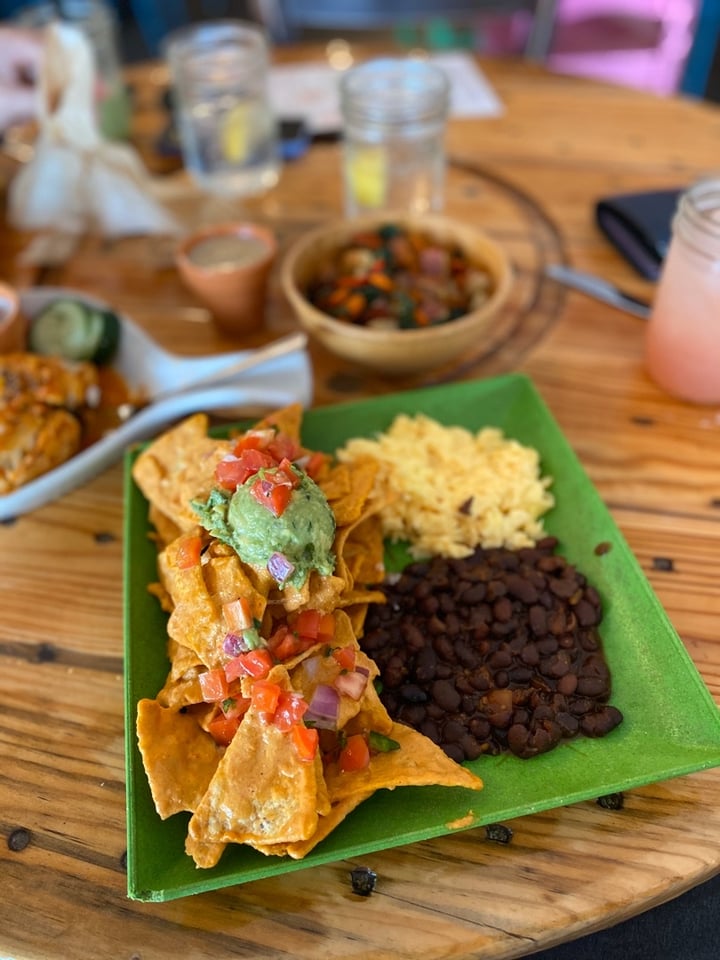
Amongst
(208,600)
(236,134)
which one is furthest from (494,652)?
(236,134)

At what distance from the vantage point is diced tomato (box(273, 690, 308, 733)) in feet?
3.80

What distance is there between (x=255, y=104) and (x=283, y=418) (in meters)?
1.50

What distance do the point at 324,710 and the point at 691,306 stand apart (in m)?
1.25

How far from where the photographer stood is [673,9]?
229 inches

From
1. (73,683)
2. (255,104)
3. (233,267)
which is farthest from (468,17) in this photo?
(73,683)

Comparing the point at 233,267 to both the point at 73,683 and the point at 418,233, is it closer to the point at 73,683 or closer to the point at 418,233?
the point at 418,233

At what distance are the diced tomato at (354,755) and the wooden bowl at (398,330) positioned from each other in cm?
93

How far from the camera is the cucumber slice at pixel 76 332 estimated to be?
77.2 inches

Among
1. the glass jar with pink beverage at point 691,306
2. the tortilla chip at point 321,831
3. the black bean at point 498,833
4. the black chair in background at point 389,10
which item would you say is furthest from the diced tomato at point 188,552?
the black chair in background at point 389,10

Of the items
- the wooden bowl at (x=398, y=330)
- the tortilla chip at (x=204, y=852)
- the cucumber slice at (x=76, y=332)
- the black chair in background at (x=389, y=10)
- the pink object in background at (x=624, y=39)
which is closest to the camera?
the tortilla chip at (x=204, y=852)

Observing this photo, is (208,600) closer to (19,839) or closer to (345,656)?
(345,656)

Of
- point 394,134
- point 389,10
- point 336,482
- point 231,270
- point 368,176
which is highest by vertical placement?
point 389,10

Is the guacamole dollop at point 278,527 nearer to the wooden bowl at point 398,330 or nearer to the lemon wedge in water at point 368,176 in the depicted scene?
the wooden bowl at point 398,330

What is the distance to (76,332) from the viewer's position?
197 cm
